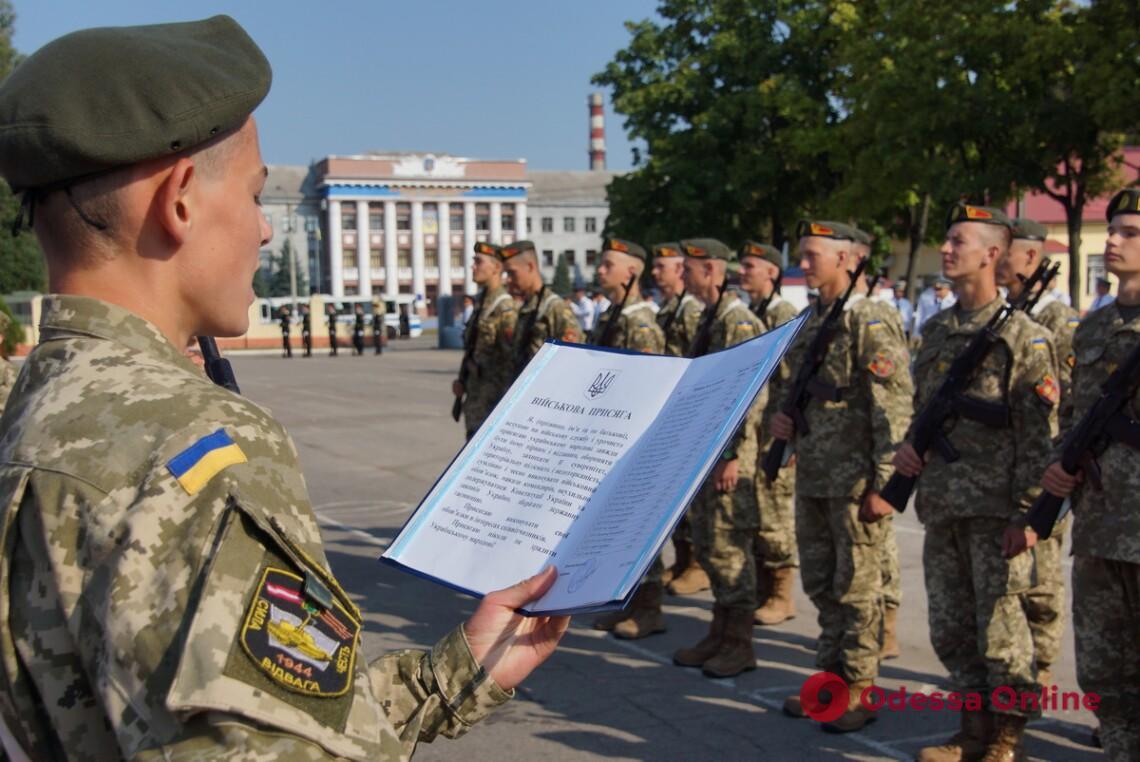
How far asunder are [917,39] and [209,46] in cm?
2301

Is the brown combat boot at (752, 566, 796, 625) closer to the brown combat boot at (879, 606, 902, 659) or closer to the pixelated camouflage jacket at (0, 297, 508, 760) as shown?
the brown combat boot at (879, 606, 902, 659)

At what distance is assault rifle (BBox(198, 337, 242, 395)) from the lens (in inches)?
97.9

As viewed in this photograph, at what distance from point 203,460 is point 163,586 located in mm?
125

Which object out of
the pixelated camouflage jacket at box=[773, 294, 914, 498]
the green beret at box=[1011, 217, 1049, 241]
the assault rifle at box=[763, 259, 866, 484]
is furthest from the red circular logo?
the green beret at box=[1011, 217, 1049, 241]

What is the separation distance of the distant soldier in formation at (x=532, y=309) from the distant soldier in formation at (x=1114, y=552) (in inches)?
150

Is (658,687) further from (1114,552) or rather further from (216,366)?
(216,366)

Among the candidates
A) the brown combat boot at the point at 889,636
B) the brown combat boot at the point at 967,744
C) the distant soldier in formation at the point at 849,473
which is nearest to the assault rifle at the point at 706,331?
the distant soldier in formation at the point at 849,473

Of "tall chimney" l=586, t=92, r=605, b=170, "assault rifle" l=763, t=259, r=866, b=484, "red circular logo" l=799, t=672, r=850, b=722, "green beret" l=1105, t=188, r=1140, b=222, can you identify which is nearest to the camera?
"green beret" l=1105, t=188, r=1140, b=222

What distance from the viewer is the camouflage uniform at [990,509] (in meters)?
4.09

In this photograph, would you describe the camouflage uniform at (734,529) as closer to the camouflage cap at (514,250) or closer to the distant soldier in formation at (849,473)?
the distant soldier in formation at (849,473)

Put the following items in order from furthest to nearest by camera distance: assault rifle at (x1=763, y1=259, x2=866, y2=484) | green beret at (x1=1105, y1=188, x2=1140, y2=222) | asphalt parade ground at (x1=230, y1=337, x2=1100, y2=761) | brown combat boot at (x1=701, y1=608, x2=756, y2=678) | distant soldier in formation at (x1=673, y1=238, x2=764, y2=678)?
1. distant soldier in formation at (x1=673, y1=238, x2=764, y2=678)
2. brown combat boot at (x1=701, y1=608, x2=756, y2=678)
3. assault rifle at (x1=763, y1=259, x2=866, y2=484)
4. asphalt parade ground at (x1=230, y1=337, x2=1100, y2=761)
5. green beret at (x1=1105, y1=188, x2=1140, y2=222)

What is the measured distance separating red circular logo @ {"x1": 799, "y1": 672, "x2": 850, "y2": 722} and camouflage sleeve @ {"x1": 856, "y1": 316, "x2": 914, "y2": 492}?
878mm

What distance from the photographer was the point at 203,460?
3.52 feet

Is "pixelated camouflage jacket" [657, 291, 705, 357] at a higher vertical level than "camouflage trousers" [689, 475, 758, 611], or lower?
higher
